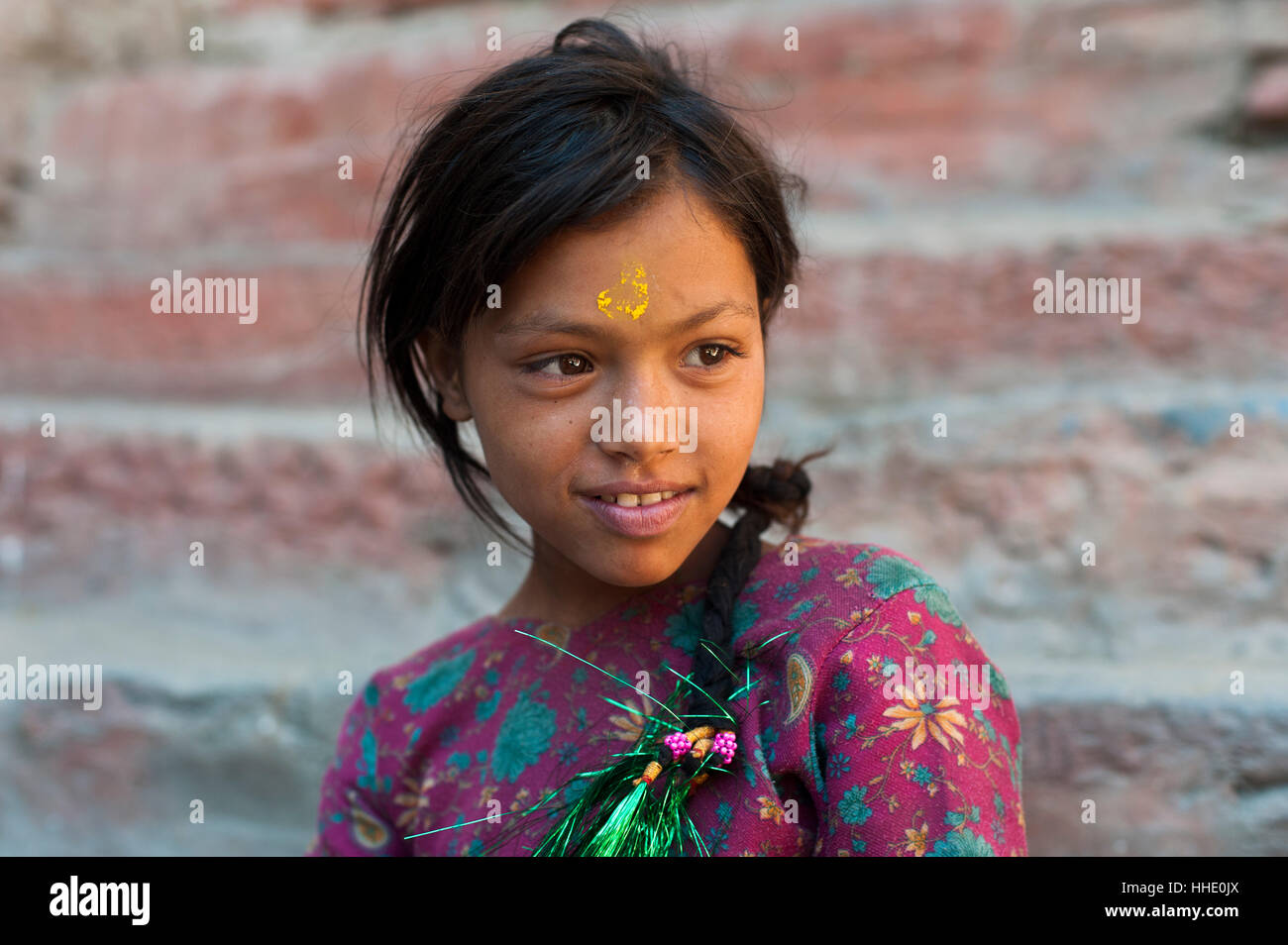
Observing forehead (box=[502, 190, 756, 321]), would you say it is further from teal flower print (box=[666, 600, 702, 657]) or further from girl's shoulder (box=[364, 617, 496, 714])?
girl's shoulder (box=[364, 617, 496, 714])

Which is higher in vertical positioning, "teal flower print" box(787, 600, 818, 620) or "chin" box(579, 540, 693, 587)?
"chin" box(579, 540, 693, 587)

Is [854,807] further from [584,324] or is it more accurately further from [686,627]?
[584,324]

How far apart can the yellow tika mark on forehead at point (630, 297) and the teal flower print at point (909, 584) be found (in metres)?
0.35

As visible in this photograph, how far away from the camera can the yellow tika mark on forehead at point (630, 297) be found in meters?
1.11

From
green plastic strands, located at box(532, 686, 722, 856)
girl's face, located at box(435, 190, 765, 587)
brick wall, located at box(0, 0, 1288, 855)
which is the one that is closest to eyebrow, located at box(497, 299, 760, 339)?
girl's face, located at box(435, 190, 765, 587)

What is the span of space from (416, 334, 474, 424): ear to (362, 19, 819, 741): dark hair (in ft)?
0.06

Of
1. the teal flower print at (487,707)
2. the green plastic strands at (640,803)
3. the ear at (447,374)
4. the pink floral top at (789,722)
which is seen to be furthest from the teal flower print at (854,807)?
the ear at (447,374)

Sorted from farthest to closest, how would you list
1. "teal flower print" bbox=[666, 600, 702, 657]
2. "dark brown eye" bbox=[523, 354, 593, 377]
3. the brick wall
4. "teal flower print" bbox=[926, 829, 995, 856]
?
the brick wall
"teal flower print" bbox=[666, 600, 702, 657]
"dark brown eye" bbox=[523, 354, 593, 377]
"teal flower print" bbox=[926, 829, 995, 856]

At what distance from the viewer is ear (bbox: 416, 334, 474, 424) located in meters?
1.35

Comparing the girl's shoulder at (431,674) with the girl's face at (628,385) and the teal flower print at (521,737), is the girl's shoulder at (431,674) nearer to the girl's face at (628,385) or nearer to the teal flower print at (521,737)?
the teal flower print at (521,737)

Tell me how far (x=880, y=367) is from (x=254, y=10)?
1748 mm

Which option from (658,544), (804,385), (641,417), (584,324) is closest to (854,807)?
(658,544)
